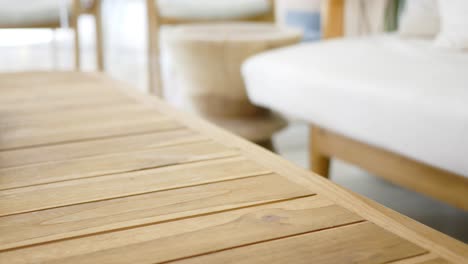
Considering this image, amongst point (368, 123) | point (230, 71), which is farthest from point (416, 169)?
point (230, 71)

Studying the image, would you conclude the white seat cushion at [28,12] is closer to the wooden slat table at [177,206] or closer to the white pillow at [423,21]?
the white pillow at [423,21]

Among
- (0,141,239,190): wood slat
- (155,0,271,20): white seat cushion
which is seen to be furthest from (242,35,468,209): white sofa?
(155,0,271,20): white seat cushion

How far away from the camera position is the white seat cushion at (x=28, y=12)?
86.8 inches

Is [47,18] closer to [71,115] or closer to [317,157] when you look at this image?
[317,157]

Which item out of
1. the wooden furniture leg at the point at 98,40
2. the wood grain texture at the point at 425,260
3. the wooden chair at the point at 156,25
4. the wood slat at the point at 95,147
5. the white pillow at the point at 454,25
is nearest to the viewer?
the wood grain texture at the point at 425,260

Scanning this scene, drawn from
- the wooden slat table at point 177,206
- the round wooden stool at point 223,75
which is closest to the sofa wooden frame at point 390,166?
the round wooden stool at point 223,75

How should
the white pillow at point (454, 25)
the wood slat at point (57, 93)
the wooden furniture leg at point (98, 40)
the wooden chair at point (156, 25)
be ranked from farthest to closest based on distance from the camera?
the wooden furniture leg at point (98, 40) → the wooden chair at point (156, 25) → the white pillow at point (454, 25) → the wood slat at point (57, 93)

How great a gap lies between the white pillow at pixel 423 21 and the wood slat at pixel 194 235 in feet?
3.56

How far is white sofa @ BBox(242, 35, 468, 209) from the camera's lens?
3.22 feet

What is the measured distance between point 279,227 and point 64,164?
1.04 ft

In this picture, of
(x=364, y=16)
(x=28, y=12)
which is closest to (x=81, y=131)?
(x=28, y=12)

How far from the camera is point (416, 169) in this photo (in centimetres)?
113

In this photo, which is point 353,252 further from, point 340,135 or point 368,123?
point 340,135

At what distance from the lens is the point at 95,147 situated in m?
0.81
